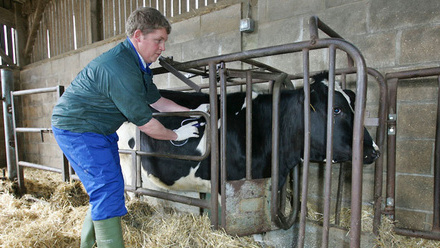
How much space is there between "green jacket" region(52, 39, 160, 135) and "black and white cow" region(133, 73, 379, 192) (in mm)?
612

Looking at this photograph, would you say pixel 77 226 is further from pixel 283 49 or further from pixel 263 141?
pixel 283 49

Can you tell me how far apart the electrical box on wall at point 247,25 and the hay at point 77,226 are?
6.63 feet

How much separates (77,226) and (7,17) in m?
6.37

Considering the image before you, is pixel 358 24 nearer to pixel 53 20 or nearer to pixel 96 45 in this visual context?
pixel 96 45

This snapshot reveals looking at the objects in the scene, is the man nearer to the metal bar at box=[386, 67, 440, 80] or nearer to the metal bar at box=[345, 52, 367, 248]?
the metal bar at box=[345, 52, 367, 248]

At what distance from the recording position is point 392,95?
2.00 meters

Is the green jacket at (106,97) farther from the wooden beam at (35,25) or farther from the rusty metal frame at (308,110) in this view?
the wooden beam at (35,25)

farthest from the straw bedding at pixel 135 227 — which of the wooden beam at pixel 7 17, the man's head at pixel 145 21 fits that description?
the wooden beam at pixel 7 17

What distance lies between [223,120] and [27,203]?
2987 millimetres

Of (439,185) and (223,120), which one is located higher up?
(223,120)

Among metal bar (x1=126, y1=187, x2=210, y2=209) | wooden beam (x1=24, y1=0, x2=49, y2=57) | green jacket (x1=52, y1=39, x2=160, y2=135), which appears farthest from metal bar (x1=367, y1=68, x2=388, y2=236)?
wooden beam (x1=24, y1=0, x2=49, y2=57)

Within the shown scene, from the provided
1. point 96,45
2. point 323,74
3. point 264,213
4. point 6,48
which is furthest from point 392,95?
point 6,48

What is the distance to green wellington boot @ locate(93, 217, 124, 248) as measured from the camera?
1.58 metres

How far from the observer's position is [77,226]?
2451 mm
